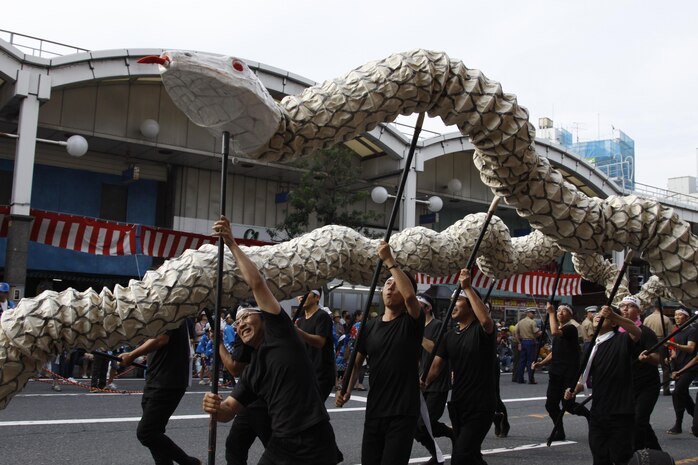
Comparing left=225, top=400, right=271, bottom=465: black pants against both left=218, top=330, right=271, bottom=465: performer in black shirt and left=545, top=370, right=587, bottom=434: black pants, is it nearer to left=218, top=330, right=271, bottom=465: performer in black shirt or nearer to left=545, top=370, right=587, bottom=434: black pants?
left=218, top=330, right=271, bottom=465: performer in black shirt

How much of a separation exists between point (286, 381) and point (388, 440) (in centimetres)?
A: 95

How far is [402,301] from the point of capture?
4.52 m

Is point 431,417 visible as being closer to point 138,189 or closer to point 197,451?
point 197,451

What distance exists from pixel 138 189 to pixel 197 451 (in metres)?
14.7

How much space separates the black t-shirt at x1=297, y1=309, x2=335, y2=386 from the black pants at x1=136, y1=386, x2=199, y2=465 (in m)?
1.44

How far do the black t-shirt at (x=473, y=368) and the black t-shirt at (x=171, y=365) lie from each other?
2.15 m

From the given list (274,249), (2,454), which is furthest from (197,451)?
(274,249)

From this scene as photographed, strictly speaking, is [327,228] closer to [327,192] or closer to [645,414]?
[645,414]

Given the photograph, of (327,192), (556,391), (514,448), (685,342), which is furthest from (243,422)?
(327,192)

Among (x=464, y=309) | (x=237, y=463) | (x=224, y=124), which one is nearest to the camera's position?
(x=224, y=124)

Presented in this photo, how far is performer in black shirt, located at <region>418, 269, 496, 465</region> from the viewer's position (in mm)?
5345

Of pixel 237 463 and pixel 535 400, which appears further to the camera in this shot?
pixel 535 400

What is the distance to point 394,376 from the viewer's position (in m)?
4.31

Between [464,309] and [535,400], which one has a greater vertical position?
[464,309]
